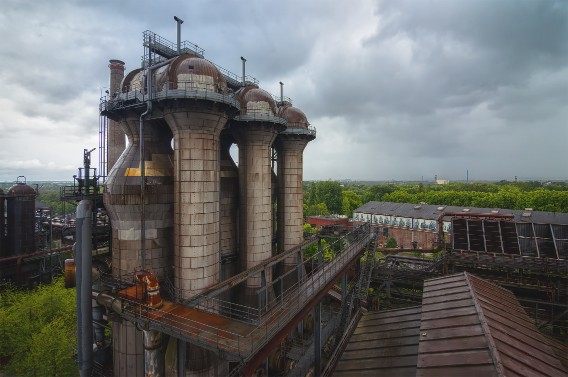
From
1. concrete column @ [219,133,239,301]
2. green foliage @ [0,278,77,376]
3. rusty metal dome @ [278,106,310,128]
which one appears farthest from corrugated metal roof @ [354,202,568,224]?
green foliage @ [0,278,77,376]

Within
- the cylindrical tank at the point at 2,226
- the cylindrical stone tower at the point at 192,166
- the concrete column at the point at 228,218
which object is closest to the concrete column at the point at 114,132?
the concrete column at the point at 228,218

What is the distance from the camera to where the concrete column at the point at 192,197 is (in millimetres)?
16984

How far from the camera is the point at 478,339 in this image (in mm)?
10133

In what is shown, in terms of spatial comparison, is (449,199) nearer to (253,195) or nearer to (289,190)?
(289,190)

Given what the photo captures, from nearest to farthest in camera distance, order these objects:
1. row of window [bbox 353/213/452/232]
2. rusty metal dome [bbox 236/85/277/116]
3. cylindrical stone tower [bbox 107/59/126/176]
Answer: rusty metal dome [bbox 236/85/277/116] → cylindrical stone tower [bbox 107/59/126/176] → row of window [bbox 353/213/452/232]

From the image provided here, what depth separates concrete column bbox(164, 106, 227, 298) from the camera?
17.0 metres

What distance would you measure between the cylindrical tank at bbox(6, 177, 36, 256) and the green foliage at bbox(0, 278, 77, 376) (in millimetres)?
10471

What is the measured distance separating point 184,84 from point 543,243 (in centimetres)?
3145

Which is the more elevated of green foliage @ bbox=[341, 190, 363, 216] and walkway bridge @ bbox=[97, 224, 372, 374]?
green foliage @ bbox=[341, 190, 363, 216]

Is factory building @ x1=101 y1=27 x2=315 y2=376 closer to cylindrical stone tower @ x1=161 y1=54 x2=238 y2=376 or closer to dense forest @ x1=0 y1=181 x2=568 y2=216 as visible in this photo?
cylindrical stone tower @ x1=161 y1=54 x2=238 y2=376

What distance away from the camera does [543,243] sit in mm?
24953

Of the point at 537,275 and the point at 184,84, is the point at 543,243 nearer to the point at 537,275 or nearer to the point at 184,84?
the point at 537,275

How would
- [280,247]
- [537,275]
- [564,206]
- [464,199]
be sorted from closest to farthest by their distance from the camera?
[537,275], [280,247], [564,206], [464,199]

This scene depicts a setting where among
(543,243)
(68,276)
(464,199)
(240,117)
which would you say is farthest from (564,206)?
(68,276)
